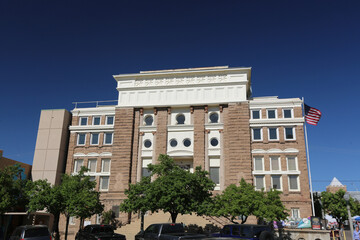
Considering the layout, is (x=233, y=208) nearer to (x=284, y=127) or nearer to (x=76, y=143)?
(x=284, y=127)

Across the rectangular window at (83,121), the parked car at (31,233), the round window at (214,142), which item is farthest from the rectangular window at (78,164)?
the parked car at (31,233)

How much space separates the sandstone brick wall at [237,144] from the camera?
33938 millimetres

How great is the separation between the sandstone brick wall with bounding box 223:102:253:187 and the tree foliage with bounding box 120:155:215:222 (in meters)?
8.09

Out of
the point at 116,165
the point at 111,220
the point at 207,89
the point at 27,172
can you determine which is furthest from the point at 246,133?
the point at 27,172

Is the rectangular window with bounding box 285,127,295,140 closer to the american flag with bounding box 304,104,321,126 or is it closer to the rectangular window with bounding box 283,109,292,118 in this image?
the rectangular window with bounding box 283,109,292,118

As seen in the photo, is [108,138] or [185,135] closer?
[185,135]

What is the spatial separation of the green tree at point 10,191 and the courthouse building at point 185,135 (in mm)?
10183

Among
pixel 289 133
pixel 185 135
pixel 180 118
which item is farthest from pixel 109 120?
pixel 289 133

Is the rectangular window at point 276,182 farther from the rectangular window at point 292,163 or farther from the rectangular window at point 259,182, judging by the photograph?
the rectangular window at point 292,163

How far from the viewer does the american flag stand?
33.9 metres

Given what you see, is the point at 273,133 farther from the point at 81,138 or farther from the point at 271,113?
the point at 81,138

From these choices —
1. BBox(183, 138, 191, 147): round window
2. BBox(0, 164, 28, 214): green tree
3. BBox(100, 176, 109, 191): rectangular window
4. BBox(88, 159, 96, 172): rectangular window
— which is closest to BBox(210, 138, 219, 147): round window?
BBox(183, 138, 191, 147): round window

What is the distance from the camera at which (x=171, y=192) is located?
24.2 m

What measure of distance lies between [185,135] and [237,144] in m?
6.36
